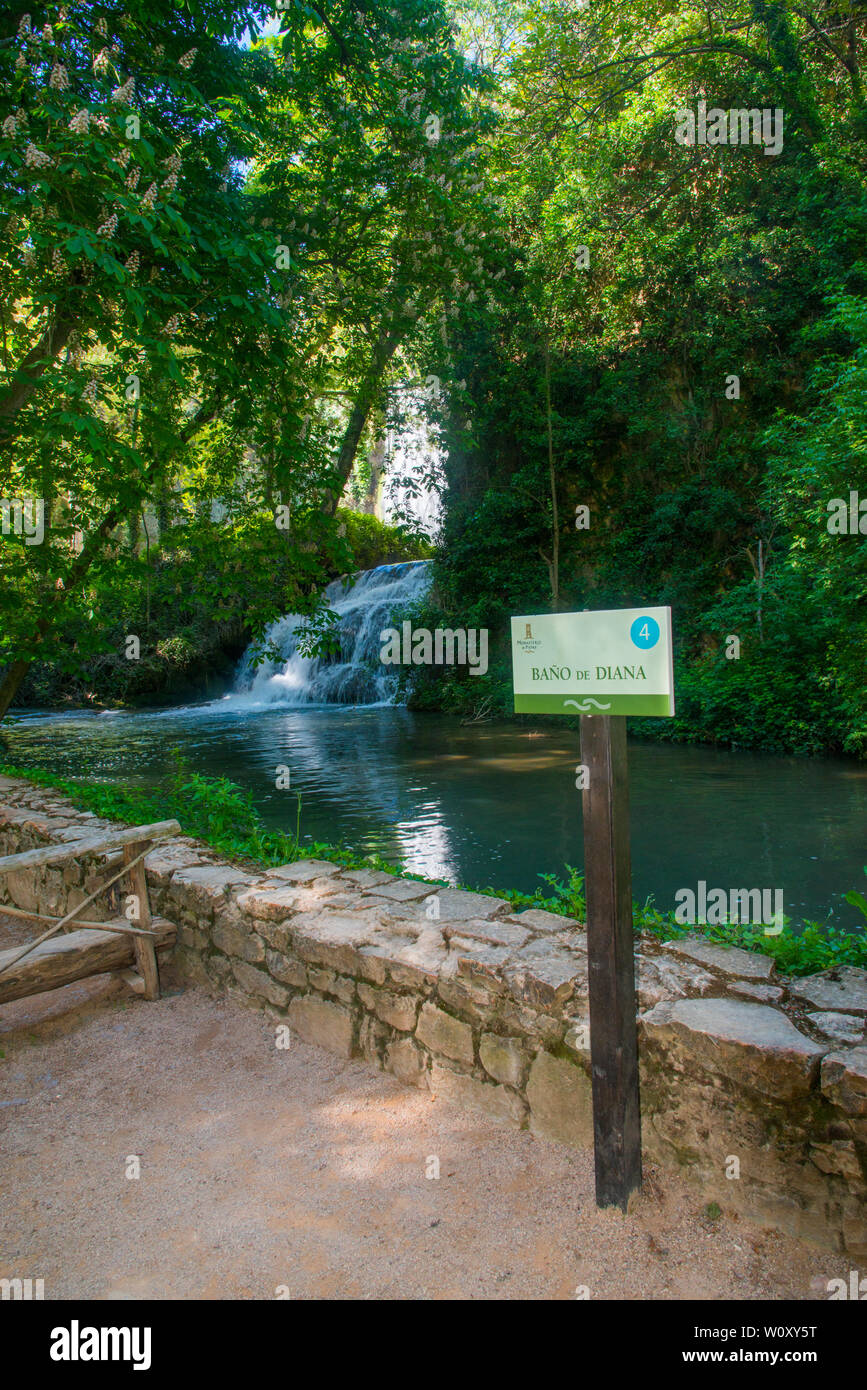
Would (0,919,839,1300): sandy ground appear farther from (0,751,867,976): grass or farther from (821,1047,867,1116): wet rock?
(0,751,867,976): grass

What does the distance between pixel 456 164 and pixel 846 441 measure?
5279 mm

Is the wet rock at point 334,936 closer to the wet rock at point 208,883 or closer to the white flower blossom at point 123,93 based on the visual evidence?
the wet rock at point 208,883

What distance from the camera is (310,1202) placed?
7.27ft

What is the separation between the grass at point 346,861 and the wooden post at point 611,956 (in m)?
0.77

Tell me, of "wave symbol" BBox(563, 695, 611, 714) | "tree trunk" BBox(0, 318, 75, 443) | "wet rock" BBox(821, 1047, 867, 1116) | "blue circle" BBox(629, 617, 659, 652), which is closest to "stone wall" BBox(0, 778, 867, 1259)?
"wet rock" BBox(821, 1047, 867, 1116)

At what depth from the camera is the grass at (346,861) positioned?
2547mm

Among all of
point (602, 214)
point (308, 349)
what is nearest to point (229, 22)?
point (308, 349)

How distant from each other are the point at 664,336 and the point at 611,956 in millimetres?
15006

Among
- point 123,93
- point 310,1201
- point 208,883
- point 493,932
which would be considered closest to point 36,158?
point 123,93

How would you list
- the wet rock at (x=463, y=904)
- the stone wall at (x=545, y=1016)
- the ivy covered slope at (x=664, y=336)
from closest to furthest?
the stone wall at (x=545, y=1016), the wet rock at (x=463, y=904), the ivy covered slope at (x=664, y=336)

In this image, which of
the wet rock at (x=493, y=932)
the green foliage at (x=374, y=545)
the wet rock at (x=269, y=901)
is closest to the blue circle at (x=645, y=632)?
the wet rock at (x=493, y=932)

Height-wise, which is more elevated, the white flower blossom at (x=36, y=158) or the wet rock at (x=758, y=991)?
the white flower blossom at (x=36, y=158)

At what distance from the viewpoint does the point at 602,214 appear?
14.1 metres
